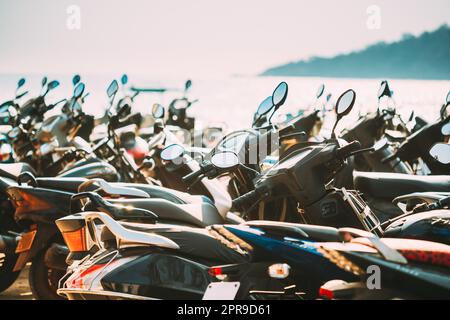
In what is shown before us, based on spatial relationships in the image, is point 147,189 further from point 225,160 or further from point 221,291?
point 221,291

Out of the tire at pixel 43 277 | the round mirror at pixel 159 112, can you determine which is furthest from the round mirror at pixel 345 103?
the round mirror at pixel 159 112

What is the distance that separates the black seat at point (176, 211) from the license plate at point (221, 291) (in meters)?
0.46

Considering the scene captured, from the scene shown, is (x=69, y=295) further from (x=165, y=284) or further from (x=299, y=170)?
(x=299, y=170)

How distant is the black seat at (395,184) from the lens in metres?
4.13

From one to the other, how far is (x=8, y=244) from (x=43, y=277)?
0.41 metres

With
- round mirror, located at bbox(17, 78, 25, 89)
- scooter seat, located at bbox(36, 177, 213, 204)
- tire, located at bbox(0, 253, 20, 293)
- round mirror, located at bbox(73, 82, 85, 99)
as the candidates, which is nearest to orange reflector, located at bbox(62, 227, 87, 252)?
scooter seat, located at bbox(36, 177, 213, 204)

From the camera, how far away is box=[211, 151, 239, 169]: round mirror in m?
2.88

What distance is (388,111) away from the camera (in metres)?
5.93

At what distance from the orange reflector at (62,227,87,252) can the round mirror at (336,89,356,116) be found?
1430mm

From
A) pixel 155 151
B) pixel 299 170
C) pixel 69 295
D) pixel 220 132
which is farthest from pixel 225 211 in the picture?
pixel 220 132

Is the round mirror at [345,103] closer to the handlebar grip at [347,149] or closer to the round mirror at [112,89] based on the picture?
the handlebar grip at [347,149]

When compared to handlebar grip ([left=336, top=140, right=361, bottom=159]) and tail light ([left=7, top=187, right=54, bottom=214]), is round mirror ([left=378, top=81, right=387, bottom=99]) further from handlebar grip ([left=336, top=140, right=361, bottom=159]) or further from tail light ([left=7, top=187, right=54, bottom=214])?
tail light ([left=7, top=187, right=54, bottom=214])

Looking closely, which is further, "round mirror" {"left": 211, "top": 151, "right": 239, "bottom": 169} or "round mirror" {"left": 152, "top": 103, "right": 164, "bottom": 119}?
"round mirror" {"left": 152, "top": 103, "right": 164, "bottom": 119}
